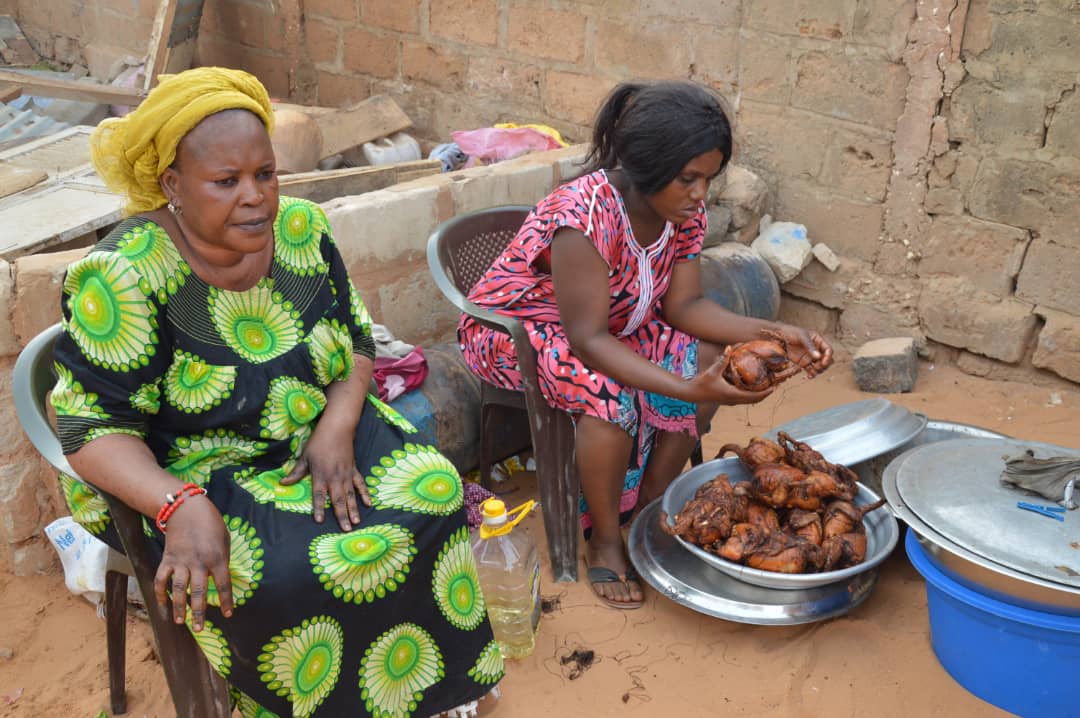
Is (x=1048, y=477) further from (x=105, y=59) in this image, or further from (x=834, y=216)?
(x=105, y=59)

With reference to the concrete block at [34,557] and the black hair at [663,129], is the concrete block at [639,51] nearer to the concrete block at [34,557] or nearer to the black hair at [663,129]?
the black hair at [663,129]

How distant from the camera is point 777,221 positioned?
4.64 metres

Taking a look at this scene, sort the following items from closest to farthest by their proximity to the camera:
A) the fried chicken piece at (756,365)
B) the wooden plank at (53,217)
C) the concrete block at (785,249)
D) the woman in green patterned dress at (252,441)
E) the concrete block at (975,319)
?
the woman in green patterned dress at (252,441) < the fried chicken piece at (756,365) < the wooden plank at (53,217) < the concrete block at (975,319) < the concrete block at (785,249)

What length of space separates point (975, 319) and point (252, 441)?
10.4 feet

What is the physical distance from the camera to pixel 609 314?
291 cm

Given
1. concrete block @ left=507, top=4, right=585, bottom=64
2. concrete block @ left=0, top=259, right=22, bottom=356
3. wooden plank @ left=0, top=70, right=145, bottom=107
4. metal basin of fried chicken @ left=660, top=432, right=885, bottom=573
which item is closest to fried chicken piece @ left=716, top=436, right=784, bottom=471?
metal basin of fried chicken @ left=660, top=432, right=885, bottom=573

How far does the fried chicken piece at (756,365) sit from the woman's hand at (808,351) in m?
0.05

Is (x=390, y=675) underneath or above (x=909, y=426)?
underneath

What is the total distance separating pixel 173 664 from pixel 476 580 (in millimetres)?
698

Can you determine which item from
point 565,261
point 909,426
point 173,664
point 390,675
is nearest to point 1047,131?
point 909,426

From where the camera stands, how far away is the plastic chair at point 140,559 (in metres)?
1.96

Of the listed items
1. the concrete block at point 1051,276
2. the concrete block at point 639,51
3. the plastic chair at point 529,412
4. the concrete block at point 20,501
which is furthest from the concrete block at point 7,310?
the concrete block at point 1051,276

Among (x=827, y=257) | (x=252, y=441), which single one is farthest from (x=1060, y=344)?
(x=252, y=441)

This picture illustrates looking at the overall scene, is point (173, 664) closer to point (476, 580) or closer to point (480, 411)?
point (476, 580)
